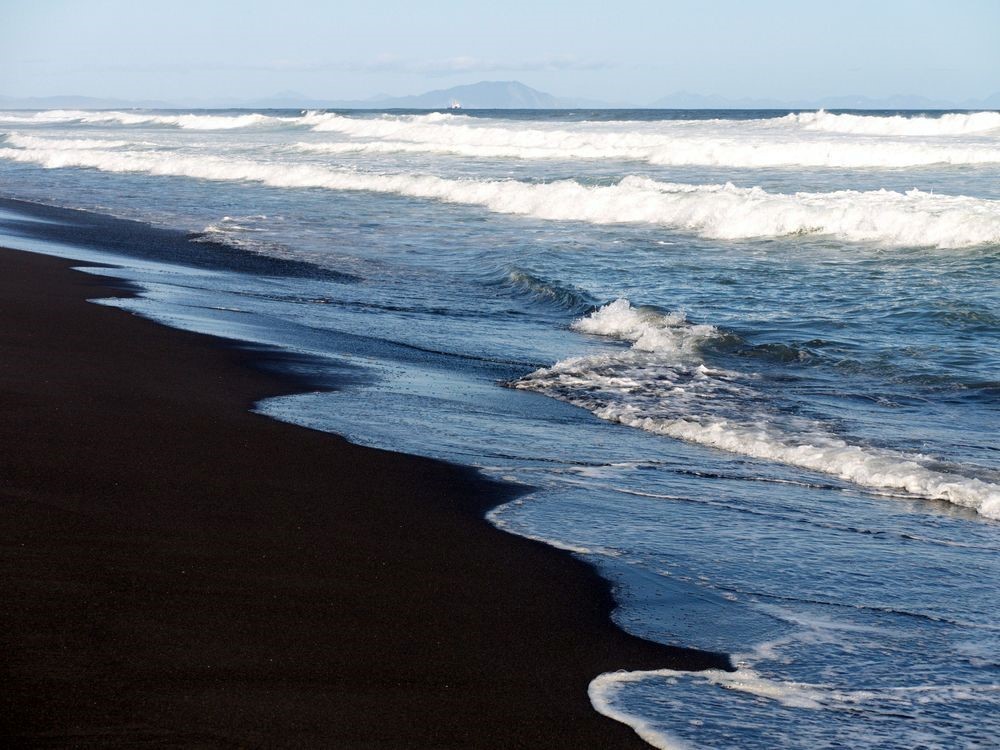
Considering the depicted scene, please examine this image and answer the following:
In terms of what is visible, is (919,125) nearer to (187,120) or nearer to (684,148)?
(684,148)

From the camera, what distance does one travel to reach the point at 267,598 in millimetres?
3391

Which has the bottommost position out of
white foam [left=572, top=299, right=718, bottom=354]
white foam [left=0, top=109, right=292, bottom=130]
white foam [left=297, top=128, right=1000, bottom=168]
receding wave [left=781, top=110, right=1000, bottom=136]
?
white foam [left=572, top=299, right=718, bottom=354]

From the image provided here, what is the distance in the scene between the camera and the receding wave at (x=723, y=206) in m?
16.1

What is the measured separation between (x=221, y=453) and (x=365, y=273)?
8.19m

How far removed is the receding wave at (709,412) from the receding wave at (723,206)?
809cm

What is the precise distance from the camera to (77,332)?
758 centimetres

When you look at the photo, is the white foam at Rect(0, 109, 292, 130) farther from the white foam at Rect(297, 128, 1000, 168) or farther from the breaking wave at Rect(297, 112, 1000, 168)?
the white foam at Rect(297, 128, 1000, 168)

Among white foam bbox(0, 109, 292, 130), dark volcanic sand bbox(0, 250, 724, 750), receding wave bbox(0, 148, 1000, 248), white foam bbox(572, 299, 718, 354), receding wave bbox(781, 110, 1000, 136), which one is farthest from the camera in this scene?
white foam bbox(0, 109, 292, 130)

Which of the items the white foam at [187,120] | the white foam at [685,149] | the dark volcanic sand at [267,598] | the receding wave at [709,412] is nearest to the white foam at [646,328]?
the receding wave at [709,412]

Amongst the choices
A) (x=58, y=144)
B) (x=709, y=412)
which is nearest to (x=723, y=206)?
(x=709, y=412)

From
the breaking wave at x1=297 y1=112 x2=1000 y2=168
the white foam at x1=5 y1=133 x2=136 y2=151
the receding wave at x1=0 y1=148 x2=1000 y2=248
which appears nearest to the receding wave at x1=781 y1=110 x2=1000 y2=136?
the breaking wave at x1=297 y1=112 x2=1000 y2=168

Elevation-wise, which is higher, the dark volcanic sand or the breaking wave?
the breaking wave

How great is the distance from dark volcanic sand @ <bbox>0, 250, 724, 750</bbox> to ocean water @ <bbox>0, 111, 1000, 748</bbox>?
0.27 meters

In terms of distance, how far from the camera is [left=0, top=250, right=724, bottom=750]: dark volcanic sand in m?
2.67
